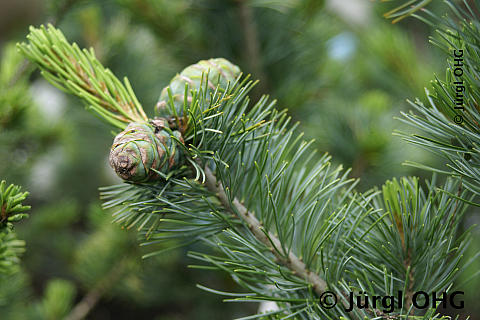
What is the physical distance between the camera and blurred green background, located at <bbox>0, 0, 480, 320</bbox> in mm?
567

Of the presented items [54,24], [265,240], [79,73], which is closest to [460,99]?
[265,240]

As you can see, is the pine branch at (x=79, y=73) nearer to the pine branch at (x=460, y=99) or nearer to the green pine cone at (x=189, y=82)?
Answer: the green pine cone at (x=189, y=82)

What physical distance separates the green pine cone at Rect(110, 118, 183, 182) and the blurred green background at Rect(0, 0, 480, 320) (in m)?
0.24

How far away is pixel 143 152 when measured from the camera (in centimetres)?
26

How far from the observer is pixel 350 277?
31 cm

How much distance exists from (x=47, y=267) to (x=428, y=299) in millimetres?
853

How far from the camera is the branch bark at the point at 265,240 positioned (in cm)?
30

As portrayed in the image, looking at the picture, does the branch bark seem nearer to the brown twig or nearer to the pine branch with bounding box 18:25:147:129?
the pine branch with bounding box 18:25:147:129

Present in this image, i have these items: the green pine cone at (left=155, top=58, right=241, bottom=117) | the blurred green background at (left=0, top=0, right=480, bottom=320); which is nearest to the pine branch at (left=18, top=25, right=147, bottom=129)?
the green pine cone at (left=155, top=58, right=241, bottom=117)

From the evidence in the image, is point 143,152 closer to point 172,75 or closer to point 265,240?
point 265,240

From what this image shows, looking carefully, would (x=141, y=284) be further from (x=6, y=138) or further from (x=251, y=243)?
(x=251, y=243)

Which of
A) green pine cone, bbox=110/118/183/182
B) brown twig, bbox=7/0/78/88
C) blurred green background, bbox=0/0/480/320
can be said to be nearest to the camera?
green pine cone, bbox=110/118/183/182

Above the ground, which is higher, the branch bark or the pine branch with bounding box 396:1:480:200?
the pine branch with bounding box 396:1:480:200

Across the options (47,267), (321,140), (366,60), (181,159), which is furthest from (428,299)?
(47,267)
